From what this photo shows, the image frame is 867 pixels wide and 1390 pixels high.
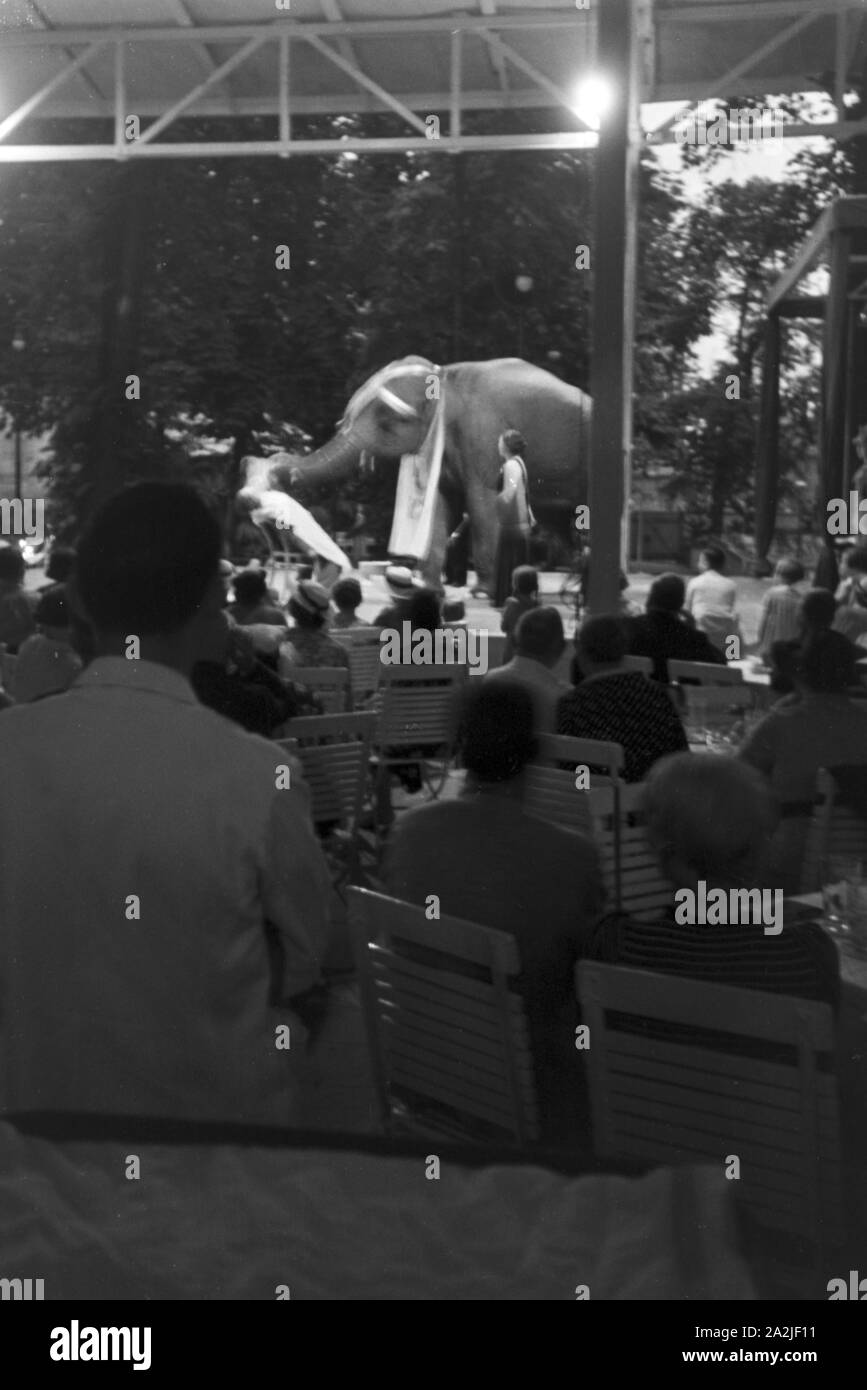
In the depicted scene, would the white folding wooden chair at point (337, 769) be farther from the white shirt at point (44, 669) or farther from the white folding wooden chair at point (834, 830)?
the white folding wooden chair at point (834, 830)

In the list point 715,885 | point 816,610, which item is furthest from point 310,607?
point 715,885

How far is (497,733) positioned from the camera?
282cm

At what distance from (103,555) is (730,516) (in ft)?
48.5

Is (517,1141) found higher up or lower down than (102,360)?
lower down

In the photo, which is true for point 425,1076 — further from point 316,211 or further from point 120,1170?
point 316,211

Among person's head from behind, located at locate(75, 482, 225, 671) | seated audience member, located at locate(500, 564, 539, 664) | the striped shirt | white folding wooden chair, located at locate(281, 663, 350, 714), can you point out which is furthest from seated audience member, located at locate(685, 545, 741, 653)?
person's head from behind, located at locate(75, 482, 225, 671)

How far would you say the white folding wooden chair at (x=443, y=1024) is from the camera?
2.35 metres

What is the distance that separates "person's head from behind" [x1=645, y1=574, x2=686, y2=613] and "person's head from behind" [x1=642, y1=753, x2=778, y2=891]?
3870mm

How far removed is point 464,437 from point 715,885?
15554mm

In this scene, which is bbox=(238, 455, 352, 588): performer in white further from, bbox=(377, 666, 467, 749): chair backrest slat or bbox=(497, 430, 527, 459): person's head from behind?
bbox=(377, 666, 467, 749): chair backrest slat

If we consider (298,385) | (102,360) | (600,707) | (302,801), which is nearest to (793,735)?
(600,707)

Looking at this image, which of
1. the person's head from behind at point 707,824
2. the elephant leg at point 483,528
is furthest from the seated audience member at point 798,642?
the elephant leg at point 483,528

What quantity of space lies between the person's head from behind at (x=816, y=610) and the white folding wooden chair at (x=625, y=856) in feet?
5.16

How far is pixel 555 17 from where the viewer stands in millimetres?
8672
